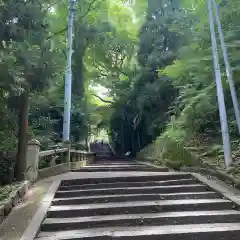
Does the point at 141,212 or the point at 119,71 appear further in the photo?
the point at 119,71

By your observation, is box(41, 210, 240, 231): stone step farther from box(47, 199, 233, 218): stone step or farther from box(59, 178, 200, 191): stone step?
box(59, 178, 200, 191): stone step

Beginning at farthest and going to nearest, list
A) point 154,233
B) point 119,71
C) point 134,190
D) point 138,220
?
point 119,71, point 134,190, point 138,220, point 154,233

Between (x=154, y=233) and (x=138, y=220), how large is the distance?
1.90 feet

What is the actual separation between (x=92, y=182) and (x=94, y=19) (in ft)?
50.6

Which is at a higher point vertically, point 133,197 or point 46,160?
point 46,160

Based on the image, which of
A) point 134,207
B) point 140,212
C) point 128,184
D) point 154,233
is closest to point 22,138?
point 128,184

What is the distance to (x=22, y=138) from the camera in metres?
6.81

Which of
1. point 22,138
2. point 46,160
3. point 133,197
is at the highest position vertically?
point 22,138

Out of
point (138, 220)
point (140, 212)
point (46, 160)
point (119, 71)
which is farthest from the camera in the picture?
point (119, 71)

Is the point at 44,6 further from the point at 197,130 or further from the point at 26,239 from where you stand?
the point at 197,130

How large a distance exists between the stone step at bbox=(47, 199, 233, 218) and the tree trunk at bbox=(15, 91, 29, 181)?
1760mm

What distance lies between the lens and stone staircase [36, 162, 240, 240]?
4.21m

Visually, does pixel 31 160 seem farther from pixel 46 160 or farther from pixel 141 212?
pixel 141 212

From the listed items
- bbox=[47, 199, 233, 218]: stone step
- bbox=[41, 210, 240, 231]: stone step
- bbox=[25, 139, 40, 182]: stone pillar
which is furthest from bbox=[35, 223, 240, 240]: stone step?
bbox=[25, 139, 40, 182]: stone pillar
